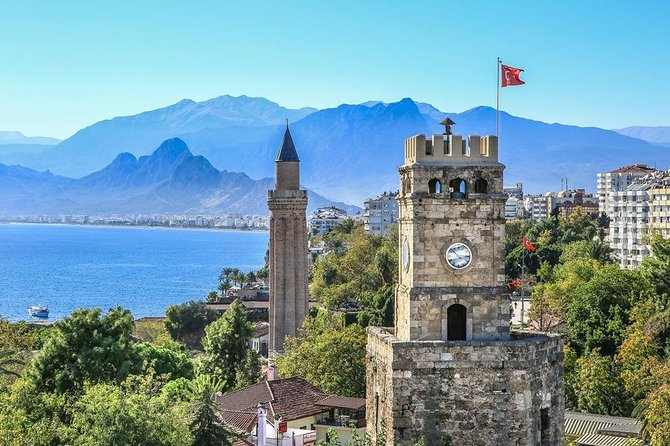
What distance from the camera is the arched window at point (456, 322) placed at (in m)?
20.0

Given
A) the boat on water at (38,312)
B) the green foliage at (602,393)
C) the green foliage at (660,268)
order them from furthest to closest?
the boat on water at (38,312) < the green foliage at (660,268) < the green foliage at (602,393)

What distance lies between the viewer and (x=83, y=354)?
3400 centimetres

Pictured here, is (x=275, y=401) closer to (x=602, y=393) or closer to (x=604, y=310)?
(x=602, y=393)

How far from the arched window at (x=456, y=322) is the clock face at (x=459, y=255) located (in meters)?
0.87

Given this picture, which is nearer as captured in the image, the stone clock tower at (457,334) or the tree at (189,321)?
the stone clock tower at (457,334)

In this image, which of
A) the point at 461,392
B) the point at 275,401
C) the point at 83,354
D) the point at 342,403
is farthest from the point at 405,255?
the point at 275,401

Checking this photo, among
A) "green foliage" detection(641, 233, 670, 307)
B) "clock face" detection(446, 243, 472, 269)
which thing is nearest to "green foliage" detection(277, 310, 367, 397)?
"green foliage" detection(641, 233, 670, 307)

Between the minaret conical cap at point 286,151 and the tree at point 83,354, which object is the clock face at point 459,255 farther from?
the minaret conical cap at point 286,151

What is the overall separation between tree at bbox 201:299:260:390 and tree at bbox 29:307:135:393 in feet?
49.2

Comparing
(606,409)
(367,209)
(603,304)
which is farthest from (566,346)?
(367,209)

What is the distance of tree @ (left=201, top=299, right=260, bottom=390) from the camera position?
50.5 meters

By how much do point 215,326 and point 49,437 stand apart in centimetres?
2520

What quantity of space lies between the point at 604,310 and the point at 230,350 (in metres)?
21.0

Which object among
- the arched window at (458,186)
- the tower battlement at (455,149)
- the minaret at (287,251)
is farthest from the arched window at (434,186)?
the minaret at (287,251)
